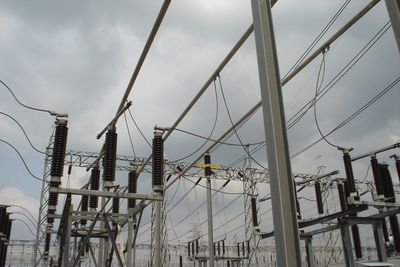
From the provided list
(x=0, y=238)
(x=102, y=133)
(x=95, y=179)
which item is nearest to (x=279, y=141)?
(x=102, y=133)

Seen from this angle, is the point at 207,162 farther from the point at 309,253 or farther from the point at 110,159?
the point at 110,159

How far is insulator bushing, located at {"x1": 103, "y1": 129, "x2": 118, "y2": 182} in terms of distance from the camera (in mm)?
6297

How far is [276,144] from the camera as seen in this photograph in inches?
115

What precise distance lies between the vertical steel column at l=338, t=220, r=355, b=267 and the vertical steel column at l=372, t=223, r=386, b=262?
546 millimetres

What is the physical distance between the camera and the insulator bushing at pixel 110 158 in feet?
20.7

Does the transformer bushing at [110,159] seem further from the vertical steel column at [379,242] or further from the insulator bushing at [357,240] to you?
the insulator bushing at [357,240]

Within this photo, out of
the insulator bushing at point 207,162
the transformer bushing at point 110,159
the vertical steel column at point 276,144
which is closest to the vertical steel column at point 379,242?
the insulator bushing at point 207,162

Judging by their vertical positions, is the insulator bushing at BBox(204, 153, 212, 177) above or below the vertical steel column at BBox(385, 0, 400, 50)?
above

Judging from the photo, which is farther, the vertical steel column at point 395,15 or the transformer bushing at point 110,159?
the transformer bushing at point 110,159

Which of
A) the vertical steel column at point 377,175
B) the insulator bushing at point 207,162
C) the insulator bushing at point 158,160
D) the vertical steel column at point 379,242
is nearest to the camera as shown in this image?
the insulator bushing at point 158,160

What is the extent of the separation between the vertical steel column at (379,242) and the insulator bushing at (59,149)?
5416 mm

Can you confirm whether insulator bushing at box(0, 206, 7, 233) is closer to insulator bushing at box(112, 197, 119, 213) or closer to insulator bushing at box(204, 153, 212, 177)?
insulator bushing at box(112, 197, 119, 213)

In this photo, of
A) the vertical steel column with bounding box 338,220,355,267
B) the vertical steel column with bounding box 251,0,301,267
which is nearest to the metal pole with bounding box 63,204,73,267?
the vertical steel column with bounding box 251,0,301,267

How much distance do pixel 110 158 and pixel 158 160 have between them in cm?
74
